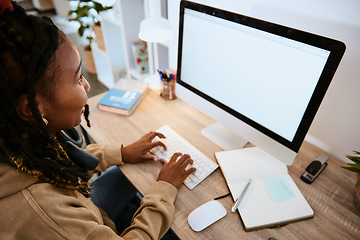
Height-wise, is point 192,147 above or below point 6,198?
below

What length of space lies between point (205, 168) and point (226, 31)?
1.65ft

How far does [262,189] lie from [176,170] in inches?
12.1

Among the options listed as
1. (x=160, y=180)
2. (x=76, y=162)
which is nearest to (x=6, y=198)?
(x=76, y=162)

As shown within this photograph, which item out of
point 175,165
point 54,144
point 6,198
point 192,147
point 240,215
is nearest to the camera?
point 6,198

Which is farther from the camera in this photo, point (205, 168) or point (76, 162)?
point (205, 168)

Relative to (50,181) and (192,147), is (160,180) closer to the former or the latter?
(192,147)

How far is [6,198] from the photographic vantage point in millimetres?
527

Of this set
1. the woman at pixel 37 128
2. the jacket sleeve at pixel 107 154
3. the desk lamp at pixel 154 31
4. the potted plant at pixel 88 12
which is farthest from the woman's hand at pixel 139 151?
the potted plant at pixel 88 12

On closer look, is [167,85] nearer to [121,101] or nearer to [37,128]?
[121,101]

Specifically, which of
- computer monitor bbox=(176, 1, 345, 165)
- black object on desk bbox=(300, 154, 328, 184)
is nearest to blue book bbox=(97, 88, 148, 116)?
computer monitor bbox=(176, 1, 345, 165)

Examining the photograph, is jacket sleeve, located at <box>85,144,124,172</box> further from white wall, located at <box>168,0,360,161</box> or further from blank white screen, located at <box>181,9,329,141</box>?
white wall, located at <box>168,0,360,161</box>

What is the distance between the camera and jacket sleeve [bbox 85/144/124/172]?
3.02ft

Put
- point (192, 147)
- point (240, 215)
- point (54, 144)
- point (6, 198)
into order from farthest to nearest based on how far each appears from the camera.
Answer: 1. point (192, 147)
2. point (240, 215)
3. point (54, 144)
4. point (6, 198)

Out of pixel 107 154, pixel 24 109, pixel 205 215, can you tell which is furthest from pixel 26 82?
pixel 205 215
